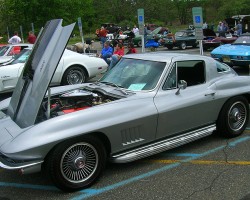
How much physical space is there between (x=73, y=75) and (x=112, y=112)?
19.0 feet

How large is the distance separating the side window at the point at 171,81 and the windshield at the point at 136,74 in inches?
5.1

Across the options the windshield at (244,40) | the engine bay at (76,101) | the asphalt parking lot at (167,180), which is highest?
the windshield at (244,40)

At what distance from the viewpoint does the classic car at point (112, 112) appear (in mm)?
3609

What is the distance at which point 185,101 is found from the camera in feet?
15.1

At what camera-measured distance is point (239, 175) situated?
13.4ft

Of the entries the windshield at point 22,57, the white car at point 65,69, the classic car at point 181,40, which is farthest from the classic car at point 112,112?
the classic car at point 181,40

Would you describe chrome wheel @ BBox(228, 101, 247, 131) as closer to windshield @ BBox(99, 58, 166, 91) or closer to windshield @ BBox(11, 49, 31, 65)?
windshield @ BBox(99, 58, 166, 91)

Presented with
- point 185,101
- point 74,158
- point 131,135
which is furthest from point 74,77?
point 74,158

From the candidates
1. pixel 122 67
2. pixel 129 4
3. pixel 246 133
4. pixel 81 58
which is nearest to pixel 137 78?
pixel 122 67

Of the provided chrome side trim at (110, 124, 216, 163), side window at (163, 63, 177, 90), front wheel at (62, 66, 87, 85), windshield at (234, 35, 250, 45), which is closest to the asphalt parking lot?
chrome side trim at (110, 124, 216, 163)

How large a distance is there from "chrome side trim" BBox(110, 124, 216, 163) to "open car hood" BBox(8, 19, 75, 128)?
1.12 meters

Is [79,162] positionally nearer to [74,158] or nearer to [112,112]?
[74,158]

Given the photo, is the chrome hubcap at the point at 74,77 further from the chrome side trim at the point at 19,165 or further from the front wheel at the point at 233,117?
the chrome side trim at the point at 19,165

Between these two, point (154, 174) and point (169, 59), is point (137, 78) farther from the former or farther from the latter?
point (154, 174)
